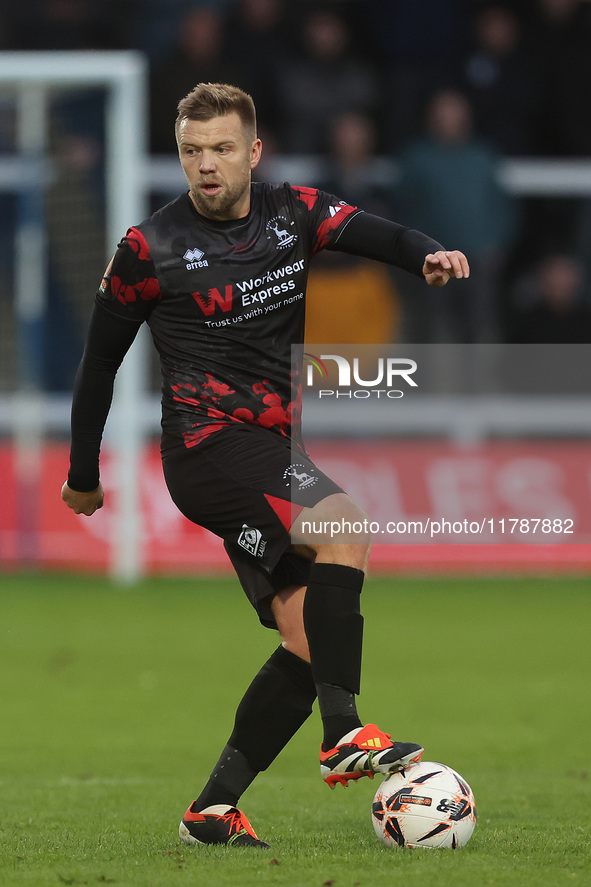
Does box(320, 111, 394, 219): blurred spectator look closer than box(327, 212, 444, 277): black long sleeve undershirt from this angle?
No

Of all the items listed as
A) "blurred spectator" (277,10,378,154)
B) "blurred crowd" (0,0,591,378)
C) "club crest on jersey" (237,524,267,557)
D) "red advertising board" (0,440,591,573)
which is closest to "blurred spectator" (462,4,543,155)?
"blurred crowd" (0,0,591,378)

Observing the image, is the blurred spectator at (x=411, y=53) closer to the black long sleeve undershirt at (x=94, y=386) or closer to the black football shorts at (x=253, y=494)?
the black long sleeve undershirt at (x=94, y=386)

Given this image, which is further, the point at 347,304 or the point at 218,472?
the point at 347,304

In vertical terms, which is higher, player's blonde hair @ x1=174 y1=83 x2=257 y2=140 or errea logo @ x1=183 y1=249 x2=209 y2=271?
player's blonde hair @ x1=174 y1=83 x2=257 y2=140

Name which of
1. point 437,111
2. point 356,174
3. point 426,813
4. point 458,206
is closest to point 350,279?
point 356,174

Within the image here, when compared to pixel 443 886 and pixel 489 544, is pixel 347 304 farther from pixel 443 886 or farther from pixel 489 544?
pixel 443 886

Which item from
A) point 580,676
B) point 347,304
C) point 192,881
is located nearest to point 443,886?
point 192,881

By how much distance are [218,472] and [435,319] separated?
27.7 ft

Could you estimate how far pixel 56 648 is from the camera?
923 cm

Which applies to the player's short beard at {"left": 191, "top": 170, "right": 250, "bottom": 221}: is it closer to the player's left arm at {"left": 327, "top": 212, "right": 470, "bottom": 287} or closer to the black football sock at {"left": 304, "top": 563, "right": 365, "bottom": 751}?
the player's left arm at {"left": 327, "top": 212, "right": 470, "bottom": 287}

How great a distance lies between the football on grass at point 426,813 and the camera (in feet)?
14.4

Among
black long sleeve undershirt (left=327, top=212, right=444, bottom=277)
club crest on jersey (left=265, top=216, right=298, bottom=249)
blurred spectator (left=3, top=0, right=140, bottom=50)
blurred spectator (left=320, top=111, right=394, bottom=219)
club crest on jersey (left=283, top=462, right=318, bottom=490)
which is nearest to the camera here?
club crest on jersey (left=283, top=462, right=318, bottom=490)

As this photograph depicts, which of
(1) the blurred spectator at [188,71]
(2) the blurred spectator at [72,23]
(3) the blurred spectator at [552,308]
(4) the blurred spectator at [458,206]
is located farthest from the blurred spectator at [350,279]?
(2) the blurred spectator at [72,23]

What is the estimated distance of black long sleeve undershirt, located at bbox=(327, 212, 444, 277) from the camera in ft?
14.6
